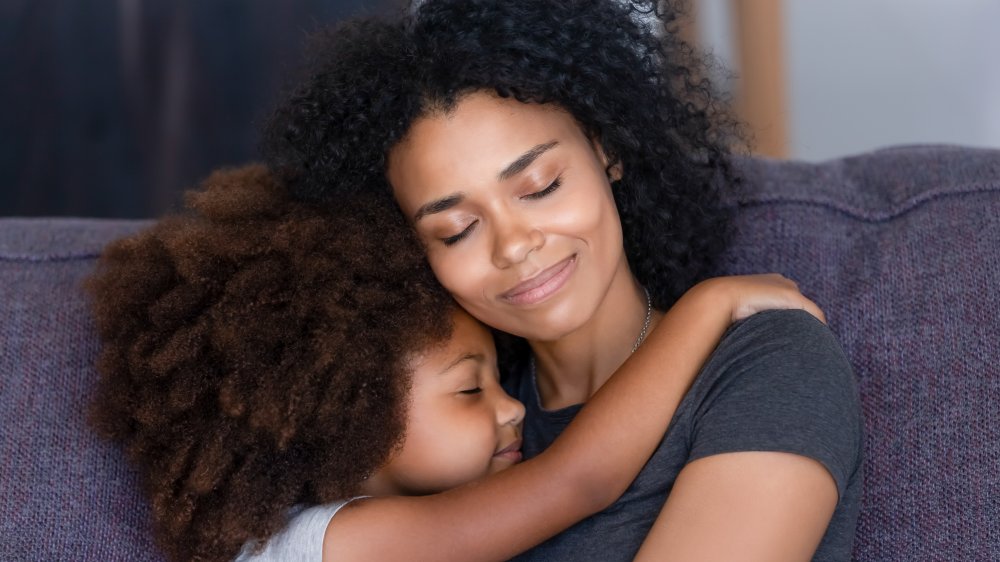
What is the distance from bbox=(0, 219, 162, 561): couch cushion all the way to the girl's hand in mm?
862

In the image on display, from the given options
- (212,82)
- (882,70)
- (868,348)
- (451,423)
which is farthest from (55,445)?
(882,70)

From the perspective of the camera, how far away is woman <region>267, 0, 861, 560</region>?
1.29 metres

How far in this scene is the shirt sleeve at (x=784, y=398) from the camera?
1.28m

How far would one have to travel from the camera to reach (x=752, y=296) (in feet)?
4.88

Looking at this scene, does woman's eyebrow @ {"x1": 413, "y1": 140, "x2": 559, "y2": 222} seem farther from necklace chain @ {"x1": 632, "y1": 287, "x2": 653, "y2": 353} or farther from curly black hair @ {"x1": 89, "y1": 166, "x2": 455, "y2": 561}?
necklace chain @ {"x1": 632, "y1": 287, "x2": 653, "y2": 353}

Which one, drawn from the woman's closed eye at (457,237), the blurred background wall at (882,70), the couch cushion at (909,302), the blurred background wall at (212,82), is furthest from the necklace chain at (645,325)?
the blurred background wall at (212,82)

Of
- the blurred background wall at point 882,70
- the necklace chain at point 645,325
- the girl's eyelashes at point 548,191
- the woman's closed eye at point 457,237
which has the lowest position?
the blurred background wall at point 882,70

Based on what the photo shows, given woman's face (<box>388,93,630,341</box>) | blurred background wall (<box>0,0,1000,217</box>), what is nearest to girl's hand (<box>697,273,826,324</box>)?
woman's face (<box>388,93,630,341</box>)

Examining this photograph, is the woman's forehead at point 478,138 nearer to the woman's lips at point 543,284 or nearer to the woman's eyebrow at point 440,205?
the woman's eyebrow at point 440,205

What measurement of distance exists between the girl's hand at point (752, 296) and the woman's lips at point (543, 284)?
0.19 meters

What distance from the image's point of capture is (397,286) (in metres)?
1.54

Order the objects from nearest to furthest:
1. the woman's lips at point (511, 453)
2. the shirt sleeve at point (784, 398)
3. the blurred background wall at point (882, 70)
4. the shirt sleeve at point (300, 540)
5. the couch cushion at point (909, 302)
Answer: the shirt sleeve at point (784, 398)
the shirt sleeve at point (300, 540)
the couch cushion at point (909, 302)
the woman's lips at point (511, 453)
the blurred background wall at point (882, 70)

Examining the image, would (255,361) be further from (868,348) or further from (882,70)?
(882,70)

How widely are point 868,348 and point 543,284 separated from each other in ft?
1.66
